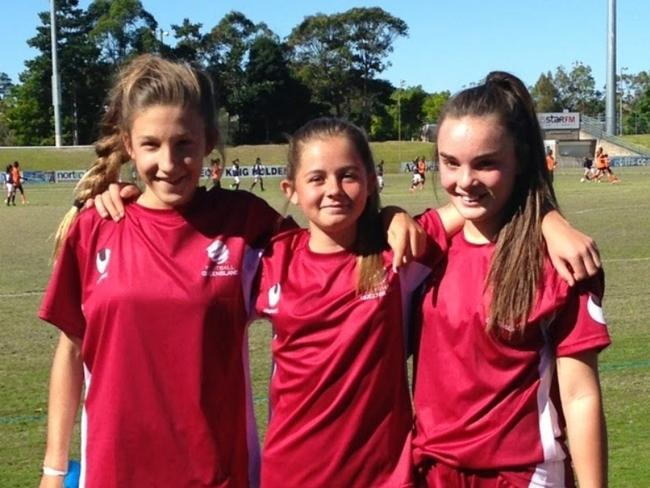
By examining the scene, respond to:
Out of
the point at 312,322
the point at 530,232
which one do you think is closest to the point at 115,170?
the point at 312,322

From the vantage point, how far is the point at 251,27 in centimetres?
8875

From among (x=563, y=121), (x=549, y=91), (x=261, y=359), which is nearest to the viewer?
(x=261, y=359)

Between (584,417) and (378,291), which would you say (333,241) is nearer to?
(378,291)

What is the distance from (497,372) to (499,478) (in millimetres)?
283

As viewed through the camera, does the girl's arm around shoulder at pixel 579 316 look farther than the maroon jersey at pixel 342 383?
No

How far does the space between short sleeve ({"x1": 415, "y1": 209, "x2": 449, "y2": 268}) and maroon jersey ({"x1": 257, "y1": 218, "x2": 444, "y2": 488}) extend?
2 centimetres

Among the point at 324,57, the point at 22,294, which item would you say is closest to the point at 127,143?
the point at 22,294

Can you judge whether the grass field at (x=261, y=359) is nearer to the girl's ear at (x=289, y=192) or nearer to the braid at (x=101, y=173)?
the braid at (x=101, y=173)

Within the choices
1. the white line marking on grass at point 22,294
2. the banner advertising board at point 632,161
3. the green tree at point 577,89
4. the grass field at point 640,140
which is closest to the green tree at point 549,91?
the green tree at point 577,89

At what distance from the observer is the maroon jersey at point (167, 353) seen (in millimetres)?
3045

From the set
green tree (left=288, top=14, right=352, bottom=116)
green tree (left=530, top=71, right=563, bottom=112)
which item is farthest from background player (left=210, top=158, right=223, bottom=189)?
green tree (left=530, top=71, right=563, bottom=112)

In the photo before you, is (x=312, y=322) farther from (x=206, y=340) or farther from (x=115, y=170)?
(x=115, y=170)

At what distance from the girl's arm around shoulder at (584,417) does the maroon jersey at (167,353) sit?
934 millimetres

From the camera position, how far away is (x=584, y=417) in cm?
275
